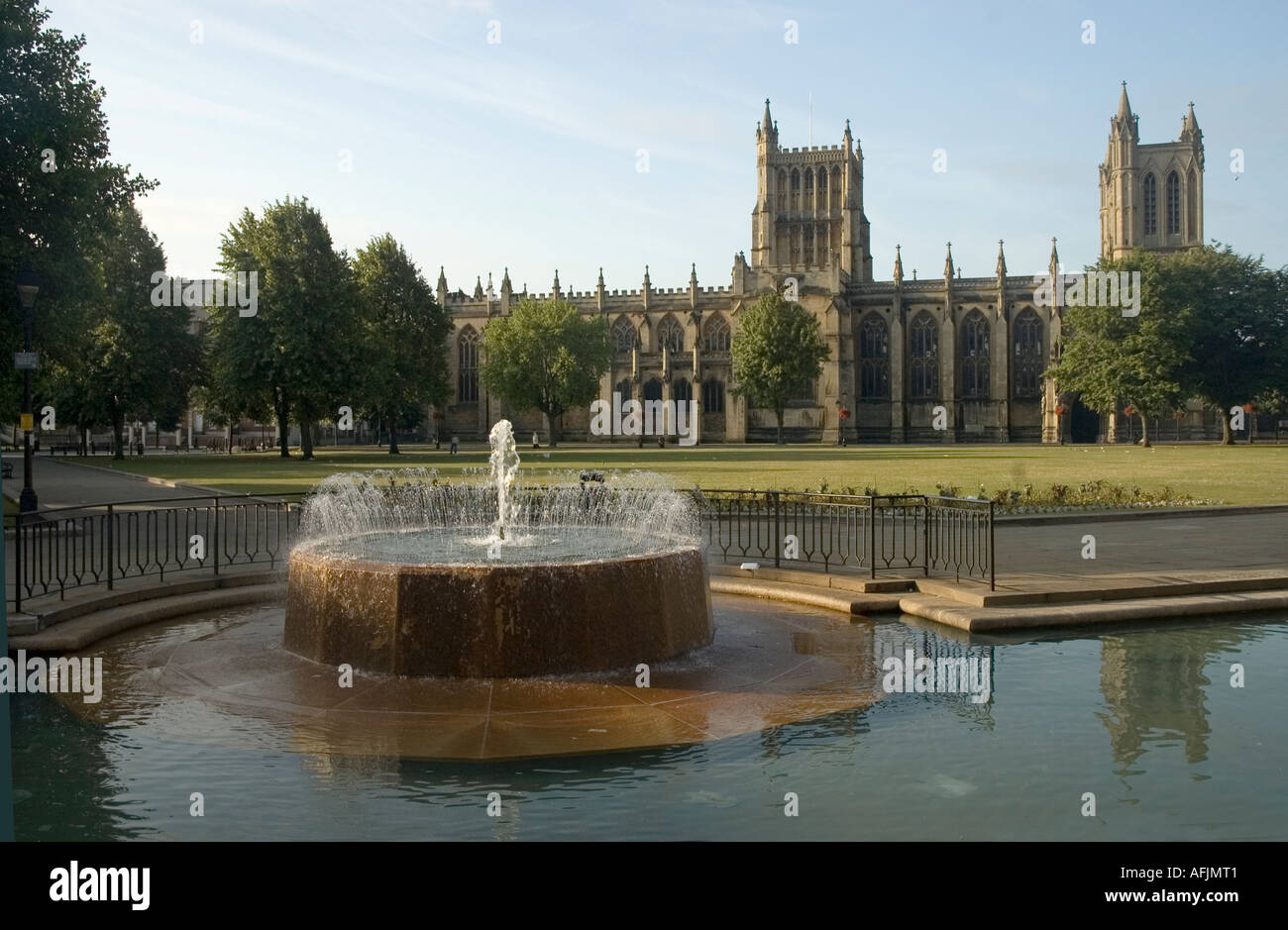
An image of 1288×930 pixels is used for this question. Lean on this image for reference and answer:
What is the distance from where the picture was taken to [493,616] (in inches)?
335

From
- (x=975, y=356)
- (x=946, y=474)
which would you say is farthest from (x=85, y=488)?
(x=975, y=356)

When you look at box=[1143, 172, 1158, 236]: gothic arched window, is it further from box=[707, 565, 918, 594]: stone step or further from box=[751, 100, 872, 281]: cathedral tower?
box=[707, 565, 918, 594]: stone step

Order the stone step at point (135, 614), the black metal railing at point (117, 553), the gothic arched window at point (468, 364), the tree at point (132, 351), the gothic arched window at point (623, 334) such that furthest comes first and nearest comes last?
1. the gothic arched window at point (468, 364)
2. the gothic arched window at point (623, 334)
3. the tree at point (132, 351)
4. the black metal railing at point (117, 553)
5. the stone step at point (135, 614)

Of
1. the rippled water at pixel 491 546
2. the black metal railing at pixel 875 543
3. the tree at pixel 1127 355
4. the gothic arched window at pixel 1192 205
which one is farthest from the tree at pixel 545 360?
the rippled water at pixel 491 546

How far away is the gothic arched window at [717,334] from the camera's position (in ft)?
323

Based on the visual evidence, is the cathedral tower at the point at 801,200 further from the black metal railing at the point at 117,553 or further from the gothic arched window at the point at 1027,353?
the black metal railing at the point at 117,553

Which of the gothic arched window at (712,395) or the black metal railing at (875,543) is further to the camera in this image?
the gothic arched window at (712,395)

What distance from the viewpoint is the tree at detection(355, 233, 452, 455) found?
6469 cm

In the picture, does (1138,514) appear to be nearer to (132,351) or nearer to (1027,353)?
(132,351)

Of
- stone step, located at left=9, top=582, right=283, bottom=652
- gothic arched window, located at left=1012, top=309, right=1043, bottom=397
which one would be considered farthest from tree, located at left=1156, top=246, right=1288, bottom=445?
stone step, located at left=9, top=582, right=283, bottom=652

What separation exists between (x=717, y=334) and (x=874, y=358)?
567 inches

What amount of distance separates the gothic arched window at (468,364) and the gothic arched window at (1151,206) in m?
61.6

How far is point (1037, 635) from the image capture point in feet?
34.1
